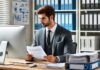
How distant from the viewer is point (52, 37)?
3488 millimetres

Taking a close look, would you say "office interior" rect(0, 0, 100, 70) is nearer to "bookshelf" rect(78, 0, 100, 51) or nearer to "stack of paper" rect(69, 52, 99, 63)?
"bookshelf" rect(78, 0, 100, 51)

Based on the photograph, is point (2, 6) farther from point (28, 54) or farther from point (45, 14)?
point (28, 54)

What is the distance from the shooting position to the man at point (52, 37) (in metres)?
3.42

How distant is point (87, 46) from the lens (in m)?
4.67

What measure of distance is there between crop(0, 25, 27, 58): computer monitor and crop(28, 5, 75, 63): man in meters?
0.62

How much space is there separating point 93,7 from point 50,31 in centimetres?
146

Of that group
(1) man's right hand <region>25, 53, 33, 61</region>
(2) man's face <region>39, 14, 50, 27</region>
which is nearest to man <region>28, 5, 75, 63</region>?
(2) man's face <region>39, 14, 50, 27</region>

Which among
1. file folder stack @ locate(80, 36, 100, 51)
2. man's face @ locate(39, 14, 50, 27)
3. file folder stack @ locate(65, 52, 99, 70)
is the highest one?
man's face @ locate(39, 14, 50, 27)

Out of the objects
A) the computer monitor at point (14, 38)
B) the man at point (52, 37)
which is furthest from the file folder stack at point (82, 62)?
the man at point (52, 37)

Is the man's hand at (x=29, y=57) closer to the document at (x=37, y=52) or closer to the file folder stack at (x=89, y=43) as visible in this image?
the document at (x=37, y=52)

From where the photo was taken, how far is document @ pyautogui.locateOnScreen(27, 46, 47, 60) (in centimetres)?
284

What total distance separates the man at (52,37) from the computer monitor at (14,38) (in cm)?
62

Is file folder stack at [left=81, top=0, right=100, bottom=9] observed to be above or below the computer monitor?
above

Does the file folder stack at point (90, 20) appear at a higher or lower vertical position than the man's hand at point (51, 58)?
higher
